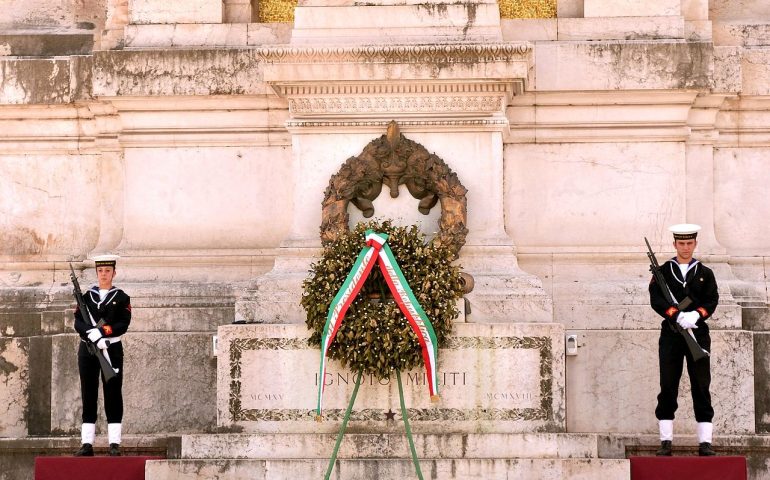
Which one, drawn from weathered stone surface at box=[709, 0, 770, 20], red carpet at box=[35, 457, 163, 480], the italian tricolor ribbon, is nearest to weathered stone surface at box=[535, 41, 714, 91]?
weathered stone surface at box=[709, 0, 770, 20]

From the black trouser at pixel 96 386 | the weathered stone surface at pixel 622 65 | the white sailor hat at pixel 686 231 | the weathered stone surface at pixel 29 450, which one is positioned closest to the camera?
the white sailor hat at pixel 686 231

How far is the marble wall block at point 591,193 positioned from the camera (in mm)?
19469

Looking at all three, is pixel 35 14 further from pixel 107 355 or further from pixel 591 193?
pixel 591 193

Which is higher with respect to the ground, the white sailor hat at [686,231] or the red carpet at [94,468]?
the white sailor hat at [686,231]

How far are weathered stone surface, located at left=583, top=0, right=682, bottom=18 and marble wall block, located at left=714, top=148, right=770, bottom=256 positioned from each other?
1645 millimetres

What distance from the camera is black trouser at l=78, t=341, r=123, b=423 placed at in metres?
17.6

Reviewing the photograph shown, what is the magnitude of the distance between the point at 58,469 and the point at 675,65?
7724mm

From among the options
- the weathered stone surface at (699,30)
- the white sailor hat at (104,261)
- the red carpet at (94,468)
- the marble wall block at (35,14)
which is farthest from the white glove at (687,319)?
the marble wall block at (35,14)

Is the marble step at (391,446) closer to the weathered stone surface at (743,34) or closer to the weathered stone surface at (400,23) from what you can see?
the weathered stone surface at (400,23)

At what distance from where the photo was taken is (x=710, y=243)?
19609 millimetres

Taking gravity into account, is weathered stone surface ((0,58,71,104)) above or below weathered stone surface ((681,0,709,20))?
below

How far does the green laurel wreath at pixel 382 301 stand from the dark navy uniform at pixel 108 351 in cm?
181

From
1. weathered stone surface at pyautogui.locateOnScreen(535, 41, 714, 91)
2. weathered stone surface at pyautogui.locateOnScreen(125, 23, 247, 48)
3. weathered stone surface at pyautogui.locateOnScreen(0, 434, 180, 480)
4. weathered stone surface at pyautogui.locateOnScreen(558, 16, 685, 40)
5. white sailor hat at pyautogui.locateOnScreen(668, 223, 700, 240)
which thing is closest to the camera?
white sailor hat at pyautogui.locateOnScreen(668, 223, 700, 240)

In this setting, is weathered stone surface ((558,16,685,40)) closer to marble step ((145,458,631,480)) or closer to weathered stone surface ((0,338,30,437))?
marble step ((145,458,631,480))
